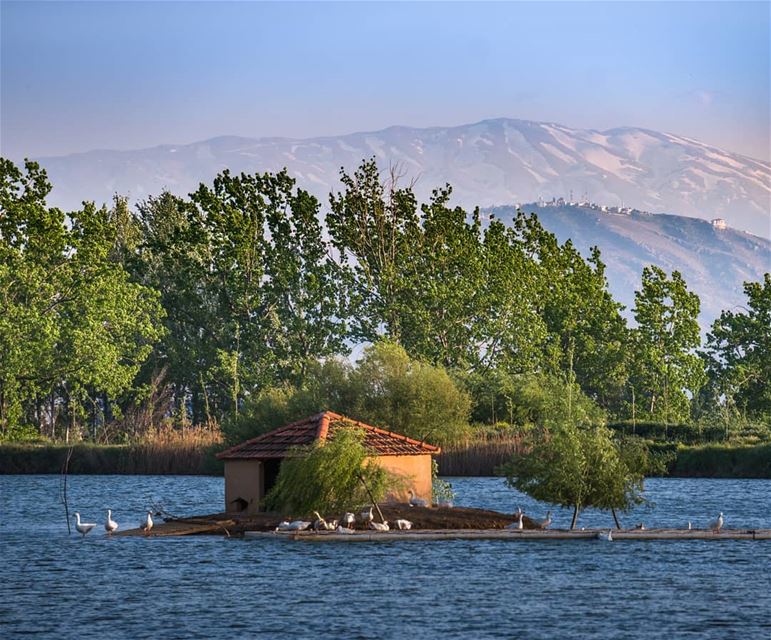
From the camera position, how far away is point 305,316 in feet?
341

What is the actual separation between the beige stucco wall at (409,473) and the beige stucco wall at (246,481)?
4037 millimetres

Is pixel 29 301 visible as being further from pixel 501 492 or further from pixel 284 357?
pixel 501 492

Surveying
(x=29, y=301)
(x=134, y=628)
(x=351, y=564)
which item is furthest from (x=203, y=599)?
(x=29, y=301)

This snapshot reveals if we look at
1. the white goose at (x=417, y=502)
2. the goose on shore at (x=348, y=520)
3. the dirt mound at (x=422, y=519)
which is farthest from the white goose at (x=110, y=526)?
the white goose at (x=417, y=502)

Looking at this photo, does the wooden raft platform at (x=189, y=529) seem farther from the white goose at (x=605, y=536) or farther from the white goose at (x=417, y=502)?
the white goose at (x=605, y=536)

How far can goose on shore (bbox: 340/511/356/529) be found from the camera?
4412 centimetres

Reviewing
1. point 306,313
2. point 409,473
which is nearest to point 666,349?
point 306,313

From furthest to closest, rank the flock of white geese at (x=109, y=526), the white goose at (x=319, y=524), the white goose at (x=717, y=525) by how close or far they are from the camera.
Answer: the flock of white geese at (x=109, y=526), the white goose at (x=717, y=525), the white goose at (x=319, y=524)

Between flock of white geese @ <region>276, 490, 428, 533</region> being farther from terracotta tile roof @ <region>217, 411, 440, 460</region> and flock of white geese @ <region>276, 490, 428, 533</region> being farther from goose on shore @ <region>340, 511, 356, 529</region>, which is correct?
terracotta tile roof @ <region>217, 411, 440, 460</region>

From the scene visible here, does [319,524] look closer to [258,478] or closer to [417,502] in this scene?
[258,478]

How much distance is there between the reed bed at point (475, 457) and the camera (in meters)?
73.9


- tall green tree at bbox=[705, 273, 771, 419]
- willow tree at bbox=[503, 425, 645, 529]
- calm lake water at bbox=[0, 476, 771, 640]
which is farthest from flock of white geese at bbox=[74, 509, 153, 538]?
tall green tree at bbox=[705, 273, 771, 419]

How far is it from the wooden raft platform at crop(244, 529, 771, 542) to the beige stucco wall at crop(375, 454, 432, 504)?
337 cm

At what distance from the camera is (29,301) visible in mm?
95125
